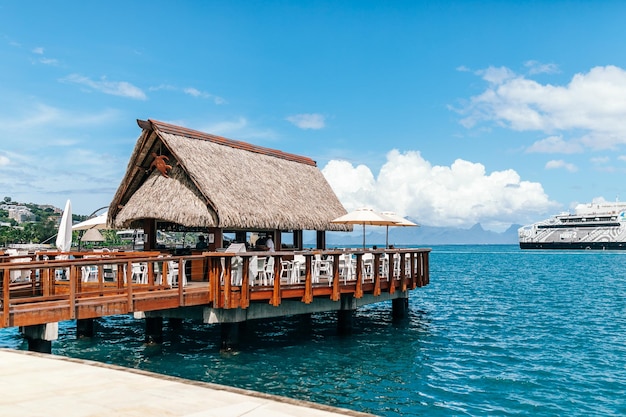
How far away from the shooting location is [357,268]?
19.3 m

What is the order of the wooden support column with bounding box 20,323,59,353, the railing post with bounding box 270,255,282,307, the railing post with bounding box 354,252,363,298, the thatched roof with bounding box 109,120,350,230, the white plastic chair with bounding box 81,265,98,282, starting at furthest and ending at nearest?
the railing post with bounding box 354,252,363,298 → the white plastic chair with bounding box 81,265,98,282 → the thatched roof with bounding box 109,120,350,230 → the railing post with bounding box 270,255,282,307 → the wooden support column with bounding box 20,323,59,353

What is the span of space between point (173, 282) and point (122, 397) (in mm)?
9772

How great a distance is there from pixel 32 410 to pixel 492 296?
35.8 m

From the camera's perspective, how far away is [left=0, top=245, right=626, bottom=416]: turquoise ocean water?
13195mm

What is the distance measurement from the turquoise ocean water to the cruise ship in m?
128

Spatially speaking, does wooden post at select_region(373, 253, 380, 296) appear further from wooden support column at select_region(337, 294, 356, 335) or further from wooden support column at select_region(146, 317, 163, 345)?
wooden support column at select_region(146, 317, 163, 345)

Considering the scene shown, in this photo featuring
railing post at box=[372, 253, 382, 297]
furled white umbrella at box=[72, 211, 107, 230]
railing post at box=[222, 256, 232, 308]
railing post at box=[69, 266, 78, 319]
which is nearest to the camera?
railing post at box=[69, 266, 78, 319]

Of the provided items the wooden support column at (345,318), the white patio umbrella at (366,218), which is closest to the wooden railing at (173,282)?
the wooden support column at (345,318)

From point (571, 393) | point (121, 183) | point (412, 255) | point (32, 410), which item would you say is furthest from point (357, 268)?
point (32, 410)

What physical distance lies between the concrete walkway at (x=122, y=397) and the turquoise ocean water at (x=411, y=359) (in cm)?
549

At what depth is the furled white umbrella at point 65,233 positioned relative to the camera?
20969mm

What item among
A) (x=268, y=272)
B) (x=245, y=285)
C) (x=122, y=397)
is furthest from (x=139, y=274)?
(x=122, y=397)

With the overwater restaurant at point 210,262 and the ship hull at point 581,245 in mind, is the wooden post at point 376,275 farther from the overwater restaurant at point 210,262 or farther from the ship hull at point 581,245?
the ship hull at point 581,245

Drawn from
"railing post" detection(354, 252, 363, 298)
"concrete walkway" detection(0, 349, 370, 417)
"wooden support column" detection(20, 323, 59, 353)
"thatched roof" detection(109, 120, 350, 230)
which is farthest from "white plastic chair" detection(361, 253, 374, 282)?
"concrete walkway" detection(0, 349, 370, 417)
